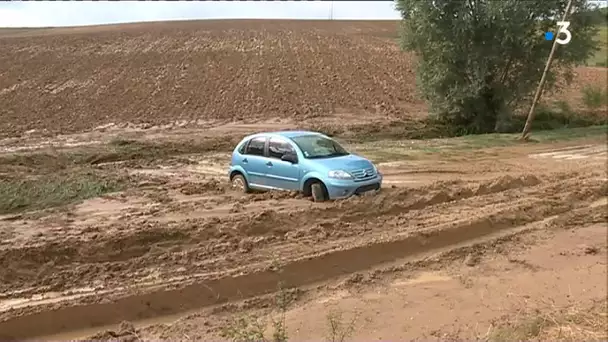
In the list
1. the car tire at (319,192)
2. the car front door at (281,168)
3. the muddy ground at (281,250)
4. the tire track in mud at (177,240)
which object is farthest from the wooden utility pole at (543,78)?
the car tire at (319,192)

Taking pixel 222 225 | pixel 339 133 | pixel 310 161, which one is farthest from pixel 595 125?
pixel 222 225

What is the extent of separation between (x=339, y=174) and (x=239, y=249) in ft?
11.7

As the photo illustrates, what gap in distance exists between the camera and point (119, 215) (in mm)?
12930

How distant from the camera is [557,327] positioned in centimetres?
826

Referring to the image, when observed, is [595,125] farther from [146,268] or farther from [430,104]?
[146,268]

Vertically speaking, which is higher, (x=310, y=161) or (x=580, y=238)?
(x=310, y=161)

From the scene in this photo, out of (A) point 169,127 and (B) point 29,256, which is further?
(A) point 169,127

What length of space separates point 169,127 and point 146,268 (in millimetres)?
15491

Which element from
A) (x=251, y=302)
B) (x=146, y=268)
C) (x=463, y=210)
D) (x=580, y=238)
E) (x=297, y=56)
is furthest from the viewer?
(x=297, y=56)

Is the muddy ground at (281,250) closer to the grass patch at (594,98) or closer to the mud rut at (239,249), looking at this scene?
the mud rut at (239,249)

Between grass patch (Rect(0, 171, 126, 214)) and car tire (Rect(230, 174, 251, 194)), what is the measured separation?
2493 mm

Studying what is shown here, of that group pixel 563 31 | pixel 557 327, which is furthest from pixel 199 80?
pixel 557 327

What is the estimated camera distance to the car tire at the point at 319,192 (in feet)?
45.5

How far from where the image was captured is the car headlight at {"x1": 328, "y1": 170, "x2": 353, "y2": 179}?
13714mm
